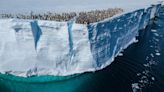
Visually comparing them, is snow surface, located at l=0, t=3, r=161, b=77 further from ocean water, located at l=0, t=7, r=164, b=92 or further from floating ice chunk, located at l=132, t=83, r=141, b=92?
floating ice chunk, located at l=132, t=83, r=141, b=92

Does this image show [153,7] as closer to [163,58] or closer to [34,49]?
[163,58]

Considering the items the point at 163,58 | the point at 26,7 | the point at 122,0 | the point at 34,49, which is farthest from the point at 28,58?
the point at 122,0

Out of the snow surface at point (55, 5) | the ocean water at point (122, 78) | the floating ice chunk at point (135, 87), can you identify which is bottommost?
A: the floating ice chunk at point (135, 87)

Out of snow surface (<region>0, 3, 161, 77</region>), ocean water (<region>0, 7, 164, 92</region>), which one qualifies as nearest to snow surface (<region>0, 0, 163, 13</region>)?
ocean water (<region>0, 7, 164, 92</region>)

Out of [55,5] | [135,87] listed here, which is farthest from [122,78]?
[55,5]

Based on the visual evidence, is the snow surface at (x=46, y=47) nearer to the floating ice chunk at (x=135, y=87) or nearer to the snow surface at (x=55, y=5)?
the floating ice chunk at (x=135, y=87)

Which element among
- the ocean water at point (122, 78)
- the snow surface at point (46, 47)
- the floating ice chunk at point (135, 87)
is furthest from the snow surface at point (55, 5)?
the snow surface at point (46, 47)

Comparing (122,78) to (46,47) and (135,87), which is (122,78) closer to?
(135,87)

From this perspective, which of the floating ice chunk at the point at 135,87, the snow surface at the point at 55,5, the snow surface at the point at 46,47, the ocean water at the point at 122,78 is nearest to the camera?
the snow surface at the point at 46,47
